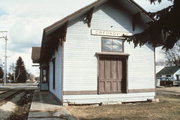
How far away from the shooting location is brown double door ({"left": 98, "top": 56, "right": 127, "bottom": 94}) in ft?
Result: 45.2

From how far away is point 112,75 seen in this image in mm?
14125

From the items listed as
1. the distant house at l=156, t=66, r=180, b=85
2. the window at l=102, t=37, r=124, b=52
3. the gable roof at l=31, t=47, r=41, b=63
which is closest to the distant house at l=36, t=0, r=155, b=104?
the window at l=102, t=37, r=124, b=52

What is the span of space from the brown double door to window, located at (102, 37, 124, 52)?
443 mm

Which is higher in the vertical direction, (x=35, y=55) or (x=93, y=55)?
(x=35, y=55)

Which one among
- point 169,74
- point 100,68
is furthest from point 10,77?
point 100,68

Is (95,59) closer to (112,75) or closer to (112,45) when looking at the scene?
(112,45)

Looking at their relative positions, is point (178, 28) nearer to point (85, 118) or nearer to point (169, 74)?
point (85, 118)

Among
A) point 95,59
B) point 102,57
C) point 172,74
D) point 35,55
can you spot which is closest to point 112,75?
point 102,57

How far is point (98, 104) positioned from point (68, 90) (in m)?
1.80

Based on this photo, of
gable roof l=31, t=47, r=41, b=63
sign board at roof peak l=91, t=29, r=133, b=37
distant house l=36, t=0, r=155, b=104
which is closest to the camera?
distant house l=36, t=0, r=155, b=104

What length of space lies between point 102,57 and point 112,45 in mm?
856

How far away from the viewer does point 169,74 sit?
61531 millimetres

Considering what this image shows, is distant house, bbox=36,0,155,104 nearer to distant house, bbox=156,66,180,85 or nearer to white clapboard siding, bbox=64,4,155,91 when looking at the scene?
white clapboard siding, bbox=64,4,155,91

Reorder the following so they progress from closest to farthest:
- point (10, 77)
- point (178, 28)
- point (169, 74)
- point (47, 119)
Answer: point (178, 28) < point (47, 119) < point (169, 74) < point (10, 77)
